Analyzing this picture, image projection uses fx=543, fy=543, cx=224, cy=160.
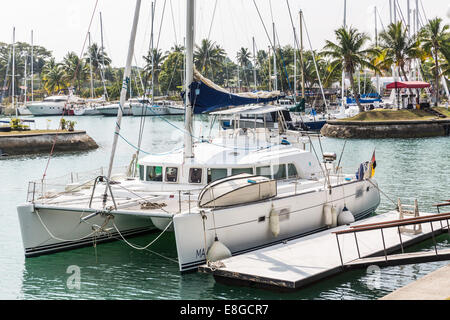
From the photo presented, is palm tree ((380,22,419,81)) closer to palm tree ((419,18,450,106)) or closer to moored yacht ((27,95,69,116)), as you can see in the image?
palm tree ((419,18,450,106))

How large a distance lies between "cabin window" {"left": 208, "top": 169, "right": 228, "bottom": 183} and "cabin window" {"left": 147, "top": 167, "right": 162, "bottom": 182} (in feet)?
5.27

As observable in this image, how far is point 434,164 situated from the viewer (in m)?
31.9

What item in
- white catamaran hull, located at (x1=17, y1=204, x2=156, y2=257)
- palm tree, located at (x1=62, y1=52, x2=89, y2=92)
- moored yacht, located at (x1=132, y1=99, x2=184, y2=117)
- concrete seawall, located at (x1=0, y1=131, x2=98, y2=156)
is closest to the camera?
white catamaran hull, located at (x1=17, y1=204, x2=156, y2=257)

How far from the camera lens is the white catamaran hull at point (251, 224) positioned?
13219 millimetres

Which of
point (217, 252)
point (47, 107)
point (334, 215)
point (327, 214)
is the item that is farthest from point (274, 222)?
point (47, 107)

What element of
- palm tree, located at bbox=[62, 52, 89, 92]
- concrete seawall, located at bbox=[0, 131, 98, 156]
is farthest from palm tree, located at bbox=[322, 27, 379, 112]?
palm tree, located at bbox=[62, 52, 89, 92]

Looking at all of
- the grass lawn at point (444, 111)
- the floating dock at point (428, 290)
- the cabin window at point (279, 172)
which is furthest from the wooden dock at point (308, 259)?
the grass lawn at point (444, 111)

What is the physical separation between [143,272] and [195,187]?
2.93 metres

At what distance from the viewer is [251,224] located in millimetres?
14375

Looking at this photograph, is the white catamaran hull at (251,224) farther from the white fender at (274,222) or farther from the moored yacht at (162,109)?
the moored yacht at (162,109)

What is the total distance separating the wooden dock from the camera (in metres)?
12.4
